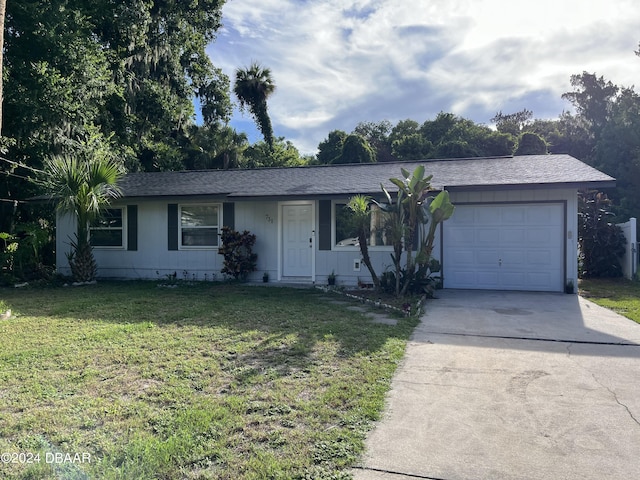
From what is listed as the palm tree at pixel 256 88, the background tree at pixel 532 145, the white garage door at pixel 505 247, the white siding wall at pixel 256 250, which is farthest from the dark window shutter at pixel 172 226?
the background tree at pixel 532 145

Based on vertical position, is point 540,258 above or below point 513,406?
above

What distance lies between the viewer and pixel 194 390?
12.4 feet

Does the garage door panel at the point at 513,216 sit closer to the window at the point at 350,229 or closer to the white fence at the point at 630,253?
the window at the point at 350,229

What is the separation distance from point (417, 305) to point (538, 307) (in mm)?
2293

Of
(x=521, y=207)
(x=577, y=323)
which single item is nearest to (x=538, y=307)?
(x=577, y=323)

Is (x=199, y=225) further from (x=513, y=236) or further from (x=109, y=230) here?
(x=513, y=236)

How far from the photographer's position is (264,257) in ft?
36.5

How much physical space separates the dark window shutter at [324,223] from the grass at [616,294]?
597 cm

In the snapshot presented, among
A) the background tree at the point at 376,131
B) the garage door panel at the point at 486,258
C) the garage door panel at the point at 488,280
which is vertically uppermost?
the background tree at the point at 376,131

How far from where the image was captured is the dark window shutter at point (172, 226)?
11562mm

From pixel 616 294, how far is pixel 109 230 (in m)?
13.3

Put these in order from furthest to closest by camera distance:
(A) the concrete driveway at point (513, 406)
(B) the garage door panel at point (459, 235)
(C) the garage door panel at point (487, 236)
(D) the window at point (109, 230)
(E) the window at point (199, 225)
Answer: (D) the window at point (109, 230)
(E) the window at point (199, 225)
(B) the garage door panel at point (459, 235)
(C) the garage door panel at point (487, 236)
(A) the concrete driveway at point (513, 406)

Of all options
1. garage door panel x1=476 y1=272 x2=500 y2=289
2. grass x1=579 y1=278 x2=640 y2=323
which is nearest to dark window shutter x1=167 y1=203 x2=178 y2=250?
garage door panel x1=476 y1=272 x2=500 y2=289

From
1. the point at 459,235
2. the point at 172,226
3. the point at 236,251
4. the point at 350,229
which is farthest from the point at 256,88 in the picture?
the point at 459,235
